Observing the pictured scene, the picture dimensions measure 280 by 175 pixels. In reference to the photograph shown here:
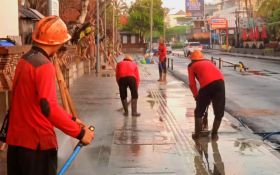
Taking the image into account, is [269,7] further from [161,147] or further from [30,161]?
[30,161]

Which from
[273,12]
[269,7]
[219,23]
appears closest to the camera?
[269,7]

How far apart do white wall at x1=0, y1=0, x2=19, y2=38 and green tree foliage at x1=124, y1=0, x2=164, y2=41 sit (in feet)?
271

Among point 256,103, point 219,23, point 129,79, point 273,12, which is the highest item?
point 219,23

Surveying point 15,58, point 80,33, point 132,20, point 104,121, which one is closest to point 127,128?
point 104,121

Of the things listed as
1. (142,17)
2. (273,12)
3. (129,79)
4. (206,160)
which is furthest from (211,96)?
(142,17)

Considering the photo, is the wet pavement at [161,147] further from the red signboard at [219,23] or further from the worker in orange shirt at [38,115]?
the red signboard at [219,23]

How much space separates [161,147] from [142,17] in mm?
87404

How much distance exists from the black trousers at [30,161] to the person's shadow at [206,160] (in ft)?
11.4

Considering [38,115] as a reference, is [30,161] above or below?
below

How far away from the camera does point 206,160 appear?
27.0 feet

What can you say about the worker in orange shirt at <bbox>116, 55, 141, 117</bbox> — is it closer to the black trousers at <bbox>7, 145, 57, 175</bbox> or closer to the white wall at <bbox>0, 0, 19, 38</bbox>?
the white wall at <bbox>0, 0, 19, 38</bbox>

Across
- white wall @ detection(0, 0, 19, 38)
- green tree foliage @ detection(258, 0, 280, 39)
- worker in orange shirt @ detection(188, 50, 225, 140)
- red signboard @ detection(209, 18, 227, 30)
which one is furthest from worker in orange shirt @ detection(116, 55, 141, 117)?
red signboard @ detection(209, 18, 227, 30)

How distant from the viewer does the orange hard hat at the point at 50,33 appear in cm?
424

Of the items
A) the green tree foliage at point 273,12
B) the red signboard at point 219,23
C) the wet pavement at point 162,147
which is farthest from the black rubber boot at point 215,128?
the red signboard at point 219,23
